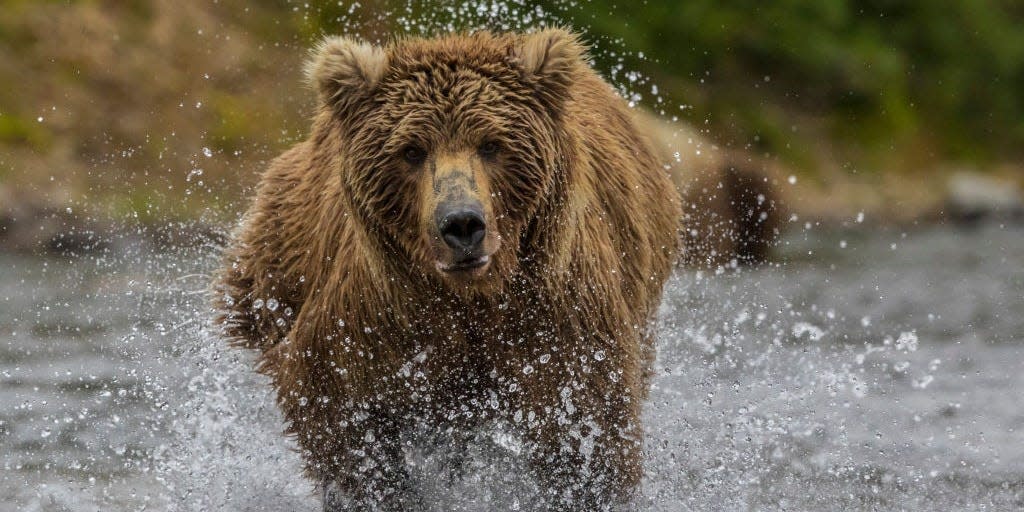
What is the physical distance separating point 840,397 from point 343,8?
10838mm

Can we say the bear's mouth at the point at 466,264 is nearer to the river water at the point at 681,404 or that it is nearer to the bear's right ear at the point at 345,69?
the bear's right ear at the point at 345,69

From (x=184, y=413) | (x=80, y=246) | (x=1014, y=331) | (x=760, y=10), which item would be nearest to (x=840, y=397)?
(x=1014, y=331)

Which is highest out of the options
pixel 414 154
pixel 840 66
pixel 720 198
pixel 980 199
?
pixel 840 66

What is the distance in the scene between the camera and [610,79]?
18.2 meters

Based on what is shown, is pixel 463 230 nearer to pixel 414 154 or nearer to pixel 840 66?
pixel 414 154

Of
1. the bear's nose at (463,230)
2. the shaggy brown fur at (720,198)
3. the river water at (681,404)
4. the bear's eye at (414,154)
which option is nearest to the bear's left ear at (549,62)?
the bear's eye at (414,154)

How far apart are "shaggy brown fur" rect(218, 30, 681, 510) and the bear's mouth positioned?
0.03 m

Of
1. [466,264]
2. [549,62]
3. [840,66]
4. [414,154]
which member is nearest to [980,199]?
[840,66]

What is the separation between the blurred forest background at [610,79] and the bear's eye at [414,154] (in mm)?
8109

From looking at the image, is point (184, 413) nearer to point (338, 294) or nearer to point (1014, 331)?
point (338, 294)

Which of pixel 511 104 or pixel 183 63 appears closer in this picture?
pixel 511 104

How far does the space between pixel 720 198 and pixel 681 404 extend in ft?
27.4

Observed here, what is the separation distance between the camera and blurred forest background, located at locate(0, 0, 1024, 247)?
1576cm

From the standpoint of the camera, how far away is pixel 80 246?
561 inches
